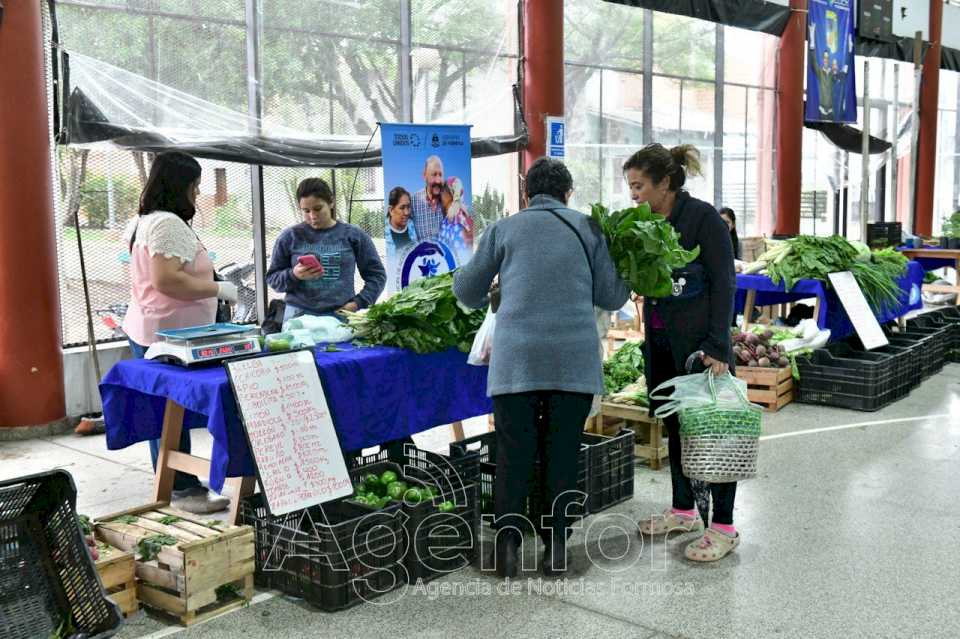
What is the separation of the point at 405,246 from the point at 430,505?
314 cm

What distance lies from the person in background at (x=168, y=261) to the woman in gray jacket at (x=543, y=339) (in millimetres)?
1278

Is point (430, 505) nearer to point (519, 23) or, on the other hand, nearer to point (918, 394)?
point (918, 394)

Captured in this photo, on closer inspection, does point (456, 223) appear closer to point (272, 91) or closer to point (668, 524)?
point (272, 91)

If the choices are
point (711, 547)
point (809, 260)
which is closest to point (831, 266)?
point (809, 260)

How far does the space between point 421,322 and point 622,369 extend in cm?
210

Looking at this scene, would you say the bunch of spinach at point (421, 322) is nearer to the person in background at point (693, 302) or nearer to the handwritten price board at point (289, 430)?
the handwritten price board at point (289, 430)

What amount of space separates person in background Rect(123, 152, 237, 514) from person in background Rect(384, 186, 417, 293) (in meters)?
2.22

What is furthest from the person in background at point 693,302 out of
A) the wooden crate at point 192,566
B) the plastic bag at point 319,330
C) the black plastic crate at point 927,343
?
the black plastic crate at point 927,343

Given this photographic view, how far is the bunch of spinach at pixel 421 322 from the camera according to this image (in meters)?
4.32

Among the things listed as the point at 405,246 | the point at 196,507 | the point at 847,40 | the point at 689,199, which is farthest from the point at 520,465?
the point at 847,40

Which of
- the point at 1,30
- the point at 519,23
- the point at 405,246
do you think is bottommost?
the point at 405,246

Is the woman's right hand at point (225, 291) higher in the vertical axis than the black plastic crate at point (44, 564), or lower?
higher

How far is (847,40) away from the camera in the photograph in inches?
537

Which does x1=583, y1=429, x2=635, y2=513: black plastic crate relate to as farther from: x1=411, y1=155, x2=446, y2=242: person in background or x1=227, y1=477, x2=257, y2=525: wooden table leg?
x1=411, y1=155, x2=446, y2=242: person in background
